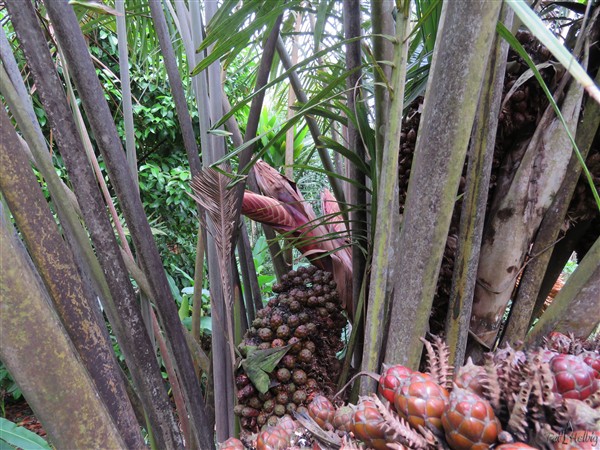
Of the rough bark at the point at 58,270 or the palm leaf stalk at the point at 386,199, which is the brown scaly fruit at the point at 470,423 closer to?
the palm leaf stalk at the point at 386,199

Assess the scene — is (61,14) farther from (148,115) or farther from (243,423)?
(148,115)

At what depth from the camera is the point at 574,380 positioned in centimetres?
29

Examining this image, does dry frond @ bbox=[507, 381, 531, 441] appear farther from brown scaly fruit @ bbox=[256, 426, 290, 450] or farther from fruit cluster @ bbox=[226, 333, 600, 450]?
brown scaly fruit @ bbox=[256, 426, 290, 450]

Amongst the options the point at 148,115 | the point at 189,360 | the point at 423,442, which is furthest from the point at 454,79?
the point at 148,115

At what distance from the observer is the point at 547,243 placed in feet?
1.89

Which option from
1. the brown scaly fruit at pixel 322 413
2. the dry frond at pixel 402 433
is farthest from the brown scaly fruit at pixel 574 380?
the brown scaly fruit at pixel 322 413

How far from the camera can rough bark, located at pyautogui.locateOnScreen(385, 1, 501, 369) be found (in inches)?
15.1

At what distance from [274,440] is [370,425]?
5.1 inches

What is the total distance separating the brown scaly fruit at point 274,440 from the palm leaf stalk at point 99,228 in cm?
23

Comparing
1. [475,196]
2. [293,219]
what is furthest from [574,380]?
[293,219]

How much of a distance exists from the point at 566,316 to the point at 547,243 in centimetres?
11

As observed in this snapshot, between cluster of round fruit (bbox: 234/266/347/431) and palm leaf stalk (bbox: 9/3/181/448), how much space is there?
0.46 ft

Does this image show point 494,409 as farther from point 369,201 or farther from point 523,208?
point 369,201

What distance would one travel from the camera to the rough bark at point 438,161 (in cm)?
38
